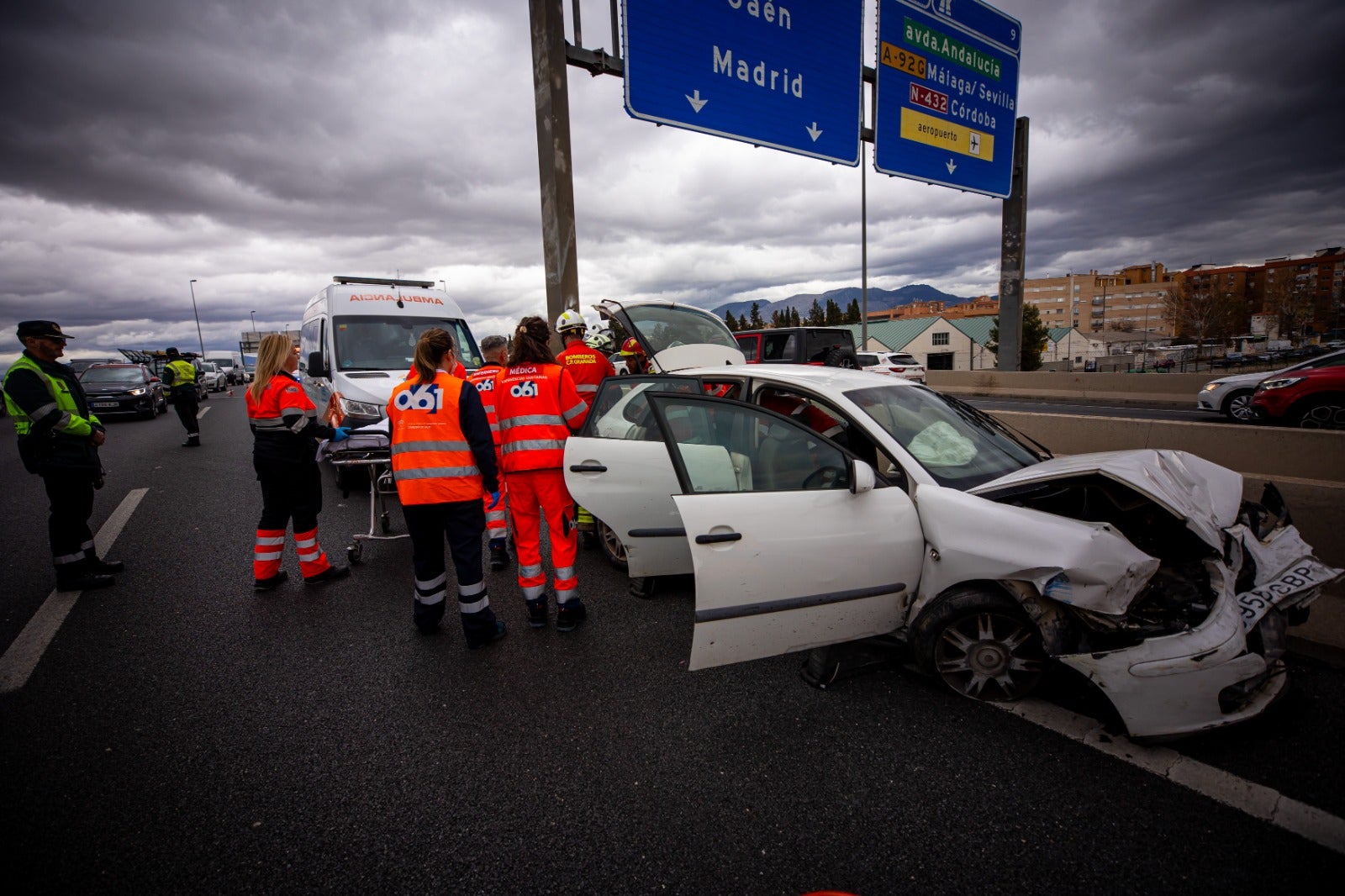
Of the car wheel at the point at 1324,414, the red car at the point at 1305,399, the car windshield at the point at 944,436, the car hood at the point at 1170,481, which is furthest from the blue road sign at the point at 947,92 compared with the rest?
the car hood at the point at 1170,481

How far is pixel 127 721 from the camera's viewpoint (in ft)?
9.02

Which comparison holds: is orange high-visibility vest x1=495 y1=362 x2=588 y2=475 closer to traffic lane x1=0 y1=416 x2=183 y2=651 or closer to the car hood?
the car hood

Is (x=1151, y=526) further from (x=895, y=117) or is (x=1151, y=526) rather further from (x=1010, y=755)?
(x=895, y=117)

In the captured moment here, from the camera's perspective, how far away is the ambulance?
689 cm

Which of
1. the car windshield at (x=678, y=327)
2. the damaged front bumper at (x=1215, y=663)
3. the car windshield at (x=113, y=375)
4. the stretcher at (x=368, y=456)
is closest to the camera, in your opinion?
the damaged front bumper at (x=1215, y=663)

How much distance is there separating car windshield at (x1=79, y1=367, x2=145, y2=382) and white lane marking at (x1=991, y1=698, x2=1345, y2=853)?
21483mm

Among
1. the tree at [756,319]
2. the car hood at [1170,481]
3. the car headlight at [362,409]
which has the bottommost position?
the car hood at [1170,481]

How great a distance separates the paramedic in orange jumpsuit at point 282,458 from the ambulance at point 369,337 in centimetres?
230

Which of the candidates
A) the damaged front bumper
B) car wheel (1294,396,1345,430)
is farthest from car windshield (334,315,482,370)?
car wheel (1294,396,1345,430)

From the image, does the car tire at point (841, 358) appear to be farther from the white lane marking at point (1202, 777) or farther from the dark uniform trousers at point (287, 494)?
the white lane marking at point (1202, 777)

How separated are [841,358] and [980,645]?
34.9ft

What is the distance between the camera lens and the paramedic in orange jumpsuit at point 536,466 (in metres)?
3.58

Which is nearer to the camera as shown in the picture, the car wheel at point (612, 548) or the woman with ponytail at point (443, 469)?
the woman with ponytail at point (443, 469)

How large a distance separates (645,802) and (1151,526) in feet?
9.49
